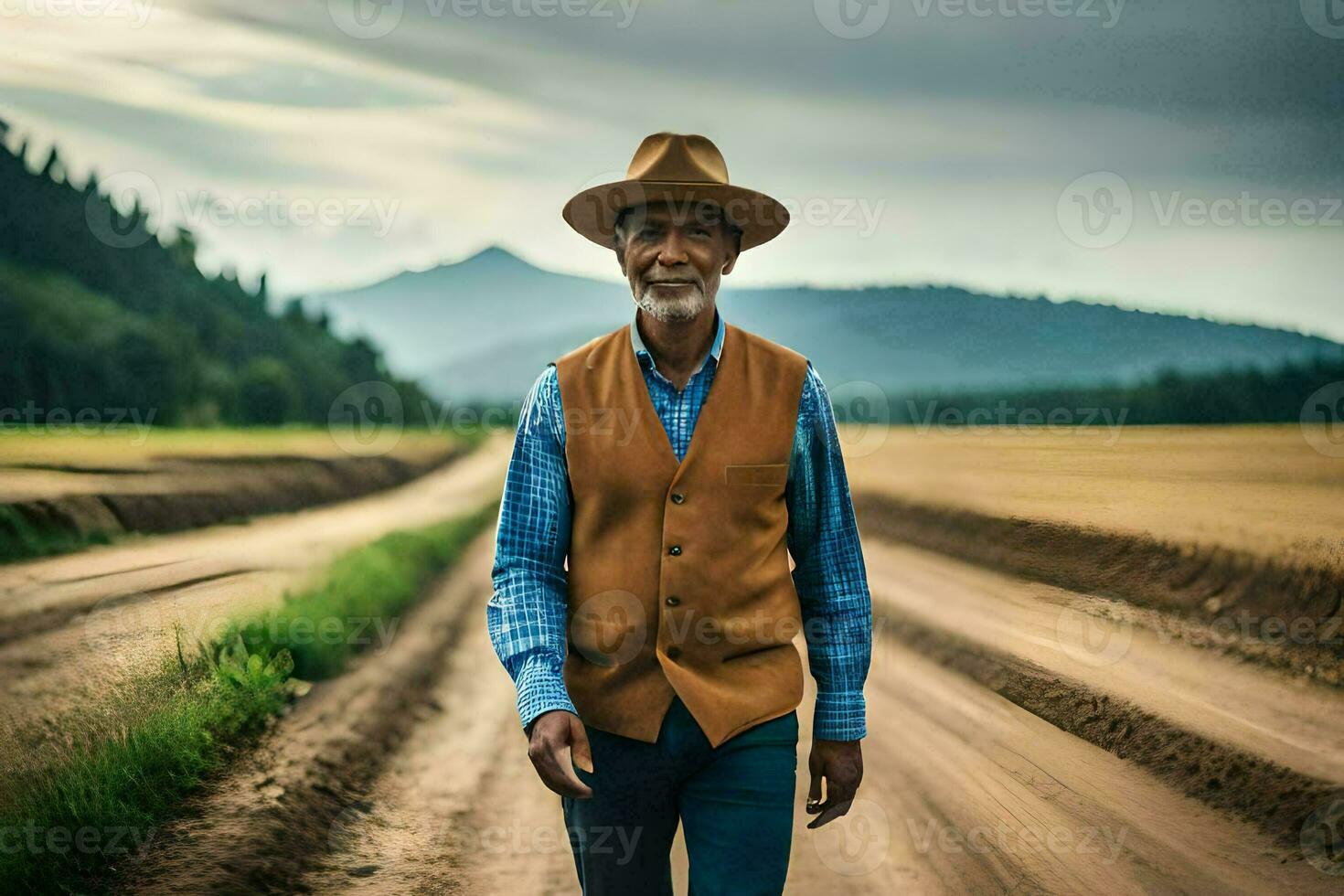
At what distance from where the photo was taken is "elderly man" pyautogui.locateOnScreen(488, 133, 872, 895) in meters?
2.40

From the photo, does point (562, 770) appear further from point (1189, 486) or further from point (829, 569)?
point (1189, 486)

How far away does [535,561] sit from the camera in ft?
8.01

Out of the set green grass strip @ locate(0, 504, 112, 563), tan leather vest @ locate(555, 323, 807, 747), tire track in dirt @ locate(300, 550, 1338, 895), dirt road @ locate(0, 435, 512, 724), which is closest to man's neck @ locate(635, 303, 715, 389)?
tan leather vest @ locate(555, 323, 807, 747)

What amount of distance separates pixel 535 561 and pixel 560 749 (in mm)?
411

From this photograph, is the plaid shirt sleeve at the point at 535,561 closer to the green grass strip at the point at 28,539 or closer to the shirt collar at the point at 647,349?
the shirt collar at the point at 647,349

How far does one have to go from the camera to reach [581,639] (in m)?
2.43

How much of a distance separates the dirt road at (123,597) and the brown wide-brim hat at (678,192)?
12.4 feet

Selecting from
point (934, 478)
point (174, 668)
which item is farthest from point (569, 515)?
point (934, 478)

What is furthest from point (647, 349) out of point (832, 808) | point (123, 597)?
point (123, 597)

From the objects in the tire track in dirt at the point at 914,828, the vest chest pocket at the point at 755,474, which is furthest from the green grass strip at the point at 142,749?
the vest chest pocket at the point at 755,474

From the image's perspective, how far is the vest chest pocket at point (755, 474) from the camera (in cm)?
245

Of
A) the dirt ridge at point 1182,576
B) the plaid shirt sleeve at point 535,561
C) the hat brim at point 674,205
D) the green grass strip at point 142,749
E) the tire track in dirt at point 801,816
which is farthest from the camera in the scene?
the dirt ridge at point 1182,576

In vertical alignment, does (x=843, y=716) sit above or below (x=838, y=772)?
above

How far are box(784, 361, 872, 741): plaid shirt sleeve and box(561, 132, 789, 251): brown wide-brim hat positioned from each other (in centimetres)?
40
